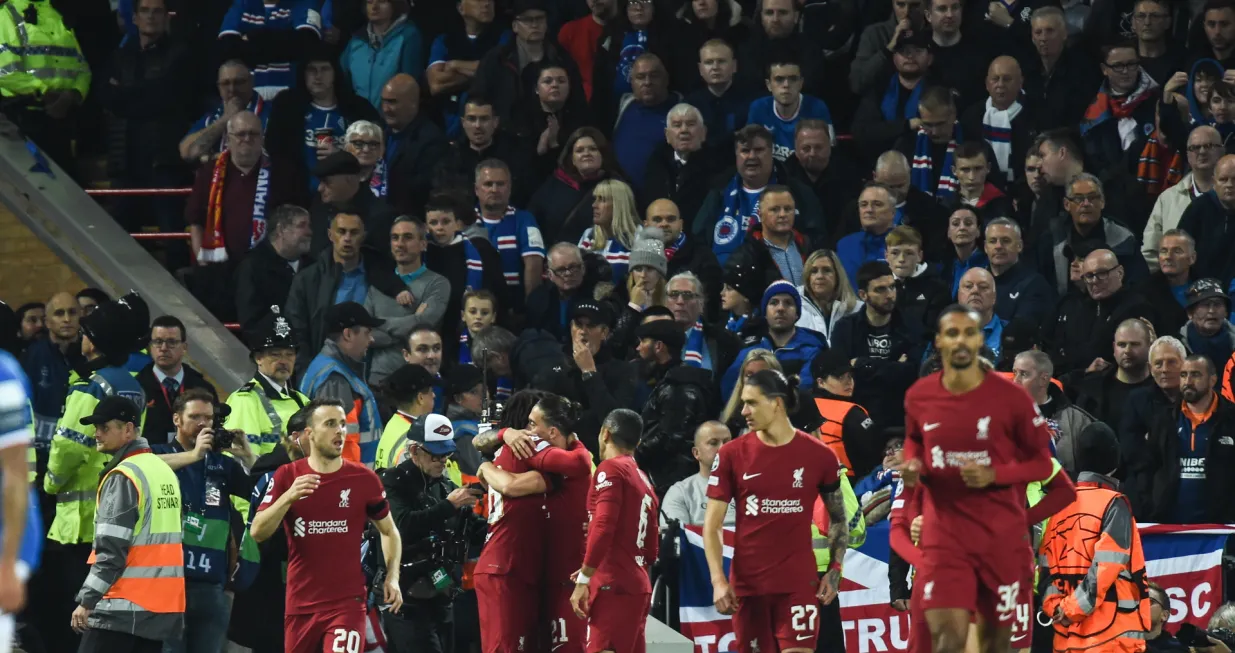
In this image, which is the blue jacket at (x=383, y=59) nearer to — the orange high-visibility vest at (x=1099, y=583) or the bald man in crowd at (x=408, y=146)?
the bald man in crowd at (x=408, y=146)

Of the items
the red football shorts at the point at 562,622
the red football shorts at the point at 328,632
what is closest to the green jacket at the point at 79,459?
the red football shorts at the point at 328,632

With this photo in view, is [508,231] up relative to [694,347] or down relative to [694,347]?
up

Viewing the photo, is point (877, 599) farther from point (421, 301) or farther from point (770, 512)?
point (421, 301)

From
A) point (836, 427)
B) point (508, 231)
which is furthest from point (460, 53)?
point (836, 427)

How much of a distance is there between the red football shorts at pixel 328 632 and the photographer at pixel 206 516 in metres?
1.45

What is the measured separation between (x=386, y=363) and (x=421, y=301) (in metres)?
0.61

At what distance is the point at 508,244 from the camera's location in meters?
17.4

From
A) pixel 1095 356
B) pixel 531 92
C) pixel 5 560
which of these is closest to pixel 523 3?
pixel 531 92

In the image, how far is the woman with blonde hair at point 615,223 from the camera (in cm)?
1709

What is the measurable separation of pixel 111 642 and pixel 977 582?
17.3 ft

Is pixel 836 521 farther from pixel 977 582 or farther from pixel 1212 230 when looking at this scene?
pixel 1212 230

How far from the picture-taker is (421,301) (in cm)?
1659

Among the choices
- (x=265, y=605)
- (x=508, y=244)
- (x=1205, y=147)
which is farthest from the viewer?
(x=508, y=244)

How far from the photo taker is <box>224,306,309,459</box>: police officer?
14.1 meters
